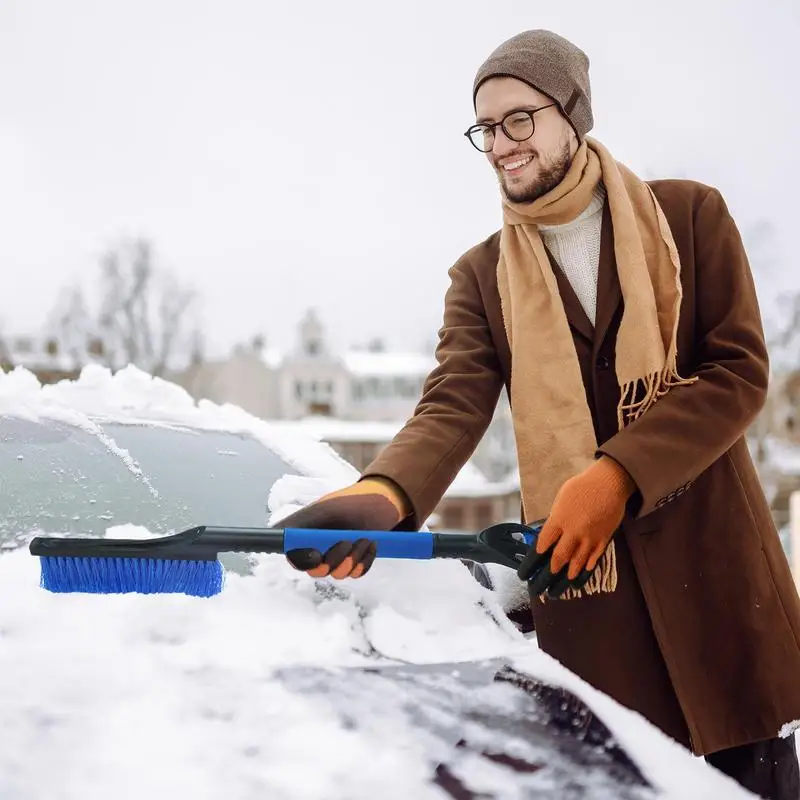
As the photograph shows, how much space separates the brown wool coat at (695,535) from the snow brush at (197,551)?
0.68 feet

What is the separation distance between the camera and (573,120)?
181 cm

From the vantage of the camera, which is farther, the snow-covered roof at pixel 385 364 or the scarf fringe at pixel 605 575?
the snow-covered roof at pixel 385 364

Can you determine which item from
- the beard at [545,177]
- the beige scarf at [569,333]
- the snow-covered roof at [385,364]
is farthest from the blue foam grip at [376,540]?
the snow-covered roof at [385,364]

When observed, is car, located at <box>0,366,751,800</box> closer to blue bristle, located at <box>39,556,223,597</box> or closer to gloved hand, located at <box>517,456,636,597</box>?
blue bristle, located at <box>39,556,223,597</box>

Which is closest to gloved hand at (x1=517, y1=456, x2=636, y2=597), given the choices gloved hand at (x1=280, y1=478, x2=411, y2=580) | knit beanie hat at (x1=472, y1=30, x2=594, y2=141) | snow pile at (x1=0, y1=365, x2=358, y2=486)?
gloved hand at (x1=280, y1=478, x2=411, y2=580)

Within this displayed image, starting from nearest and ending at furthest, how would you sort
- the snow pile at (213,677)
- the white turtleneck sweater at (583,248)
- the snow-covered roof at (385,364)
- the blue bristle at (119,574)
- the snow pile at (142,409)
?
the snow pile at (213,677)
the blue bristle at (119,574)
the white turtleneck sweater at (583,248)
the snow pile at (142,409)
the snow-covered roof at (385,364)

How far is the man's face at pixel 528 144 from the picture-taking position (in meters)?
1.76

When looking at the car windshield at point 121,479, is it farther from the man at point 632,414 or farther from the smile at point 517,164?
the smile at point 517,164

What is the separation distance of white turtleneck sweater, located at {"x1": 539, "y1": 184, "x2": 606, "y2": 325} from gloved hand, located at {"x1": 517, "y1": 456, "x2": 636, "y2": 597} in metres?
0.45

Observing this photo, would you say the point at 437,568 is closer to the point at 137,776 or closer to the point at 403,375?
the point at 137,776

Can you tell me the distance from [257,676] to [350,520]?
335 mm

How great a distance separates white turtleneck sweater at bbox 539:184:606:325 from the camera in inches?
A: 73.1

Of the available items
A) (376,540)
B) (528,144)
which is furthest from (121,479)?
(528,144)

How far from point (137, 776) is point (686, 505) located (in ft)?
3.83
